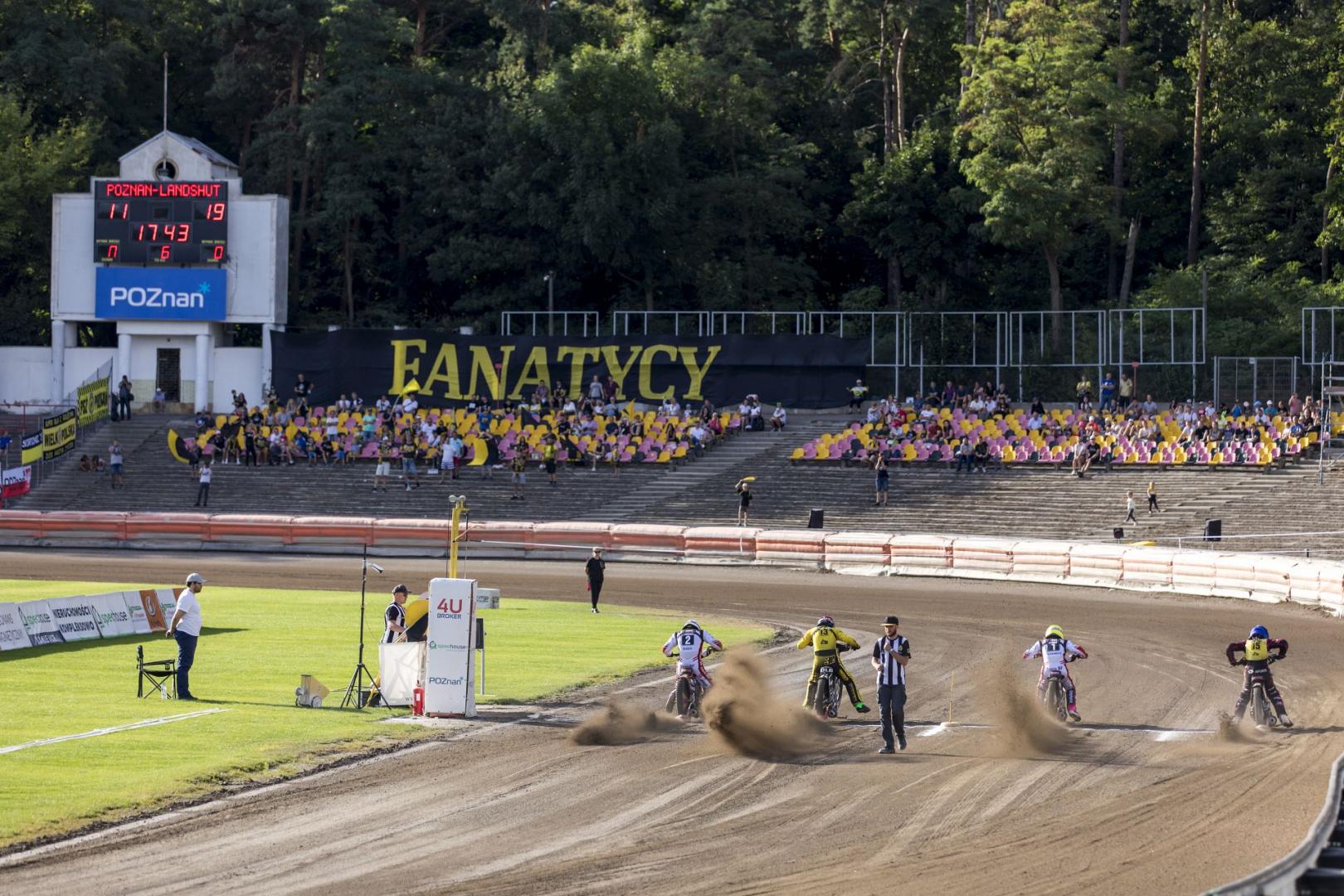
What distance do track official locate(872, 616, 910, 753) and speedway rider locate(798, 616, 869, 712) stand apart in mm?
1619

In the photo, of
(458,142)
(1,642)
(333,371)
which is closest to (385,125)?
(458,142)

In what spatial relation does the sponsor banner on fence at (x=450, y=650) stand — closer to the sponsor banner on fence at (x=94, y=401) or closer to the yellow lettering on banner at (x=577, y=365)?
the yellow lettering on banner at (x=577, y=365)

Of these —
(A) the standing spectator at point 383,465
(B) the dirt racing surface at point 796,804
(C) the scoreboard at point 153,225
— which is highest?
(C) the scoreboard at point 153,225

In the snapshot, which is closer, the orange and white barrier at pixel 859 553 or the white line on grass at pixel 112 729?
the white line on grass at pixel 112 729

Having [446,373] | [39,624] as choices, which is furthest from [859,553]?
[446,373]

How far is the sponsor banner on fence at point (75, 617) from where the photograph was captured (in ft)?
95.6

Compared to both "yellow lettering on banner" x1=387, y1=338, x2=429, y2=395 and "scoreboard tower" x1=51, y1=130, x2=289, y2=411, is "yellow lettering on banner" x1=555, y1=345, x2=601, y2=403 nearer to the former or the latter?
"yellow lettering on banner" x1=387, y1=338, x2=429, y2=395

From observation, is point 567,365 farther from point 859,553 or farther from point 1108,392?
point 859,553

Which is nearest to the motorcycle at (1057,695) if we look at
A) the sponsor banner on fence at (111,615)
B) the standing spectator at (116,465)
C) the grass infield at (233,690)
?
the grass infield at (233,690)

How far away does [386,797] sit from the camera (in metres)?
17.1

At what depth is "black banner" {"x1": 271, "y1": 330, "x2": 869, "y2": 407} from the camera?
2325 inches

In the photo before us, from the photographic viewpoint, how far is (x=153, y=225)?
62375 mm

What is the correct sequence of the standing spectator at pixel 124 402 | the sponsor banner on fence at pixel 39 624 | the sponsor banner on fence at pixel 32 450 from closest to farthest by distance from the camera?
the sponsor banner on fence at pixel 39 624, the sponsor banner on fence at pixel 32 450, the standing spectator at pixel 124 402

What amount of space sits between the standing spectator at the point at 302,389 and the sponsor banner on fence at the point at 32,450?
9.29 metres
